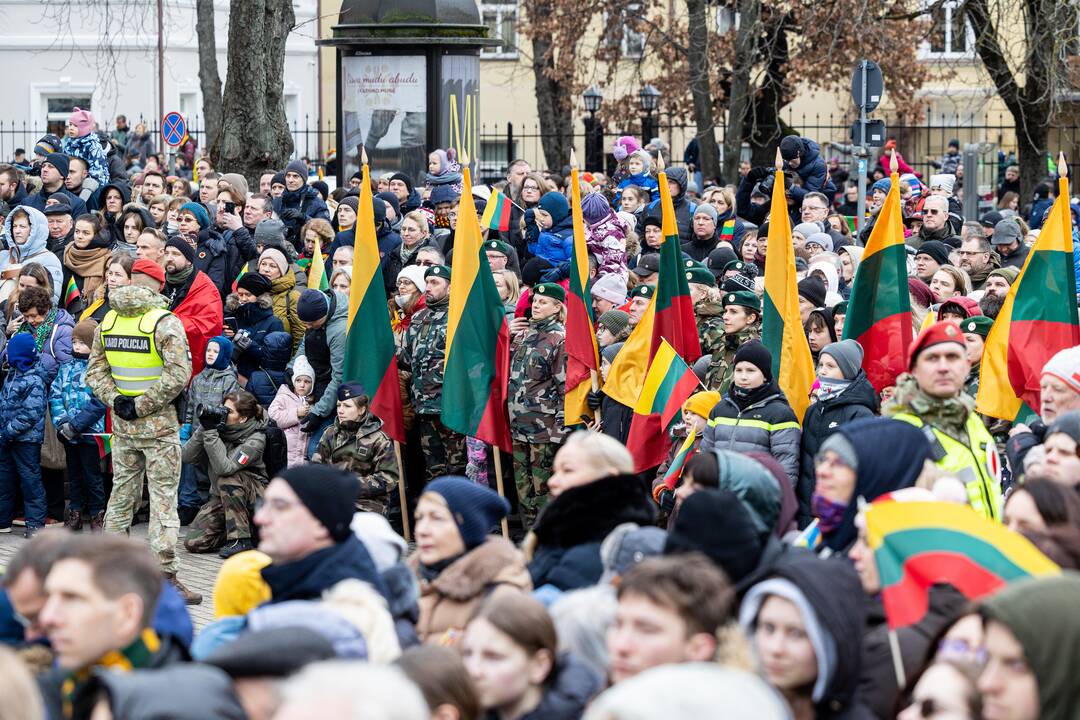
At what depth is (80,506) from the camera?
11.6m

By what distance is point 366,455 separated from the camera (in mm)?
11078

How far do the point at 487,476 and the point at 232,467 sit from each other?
1.59m

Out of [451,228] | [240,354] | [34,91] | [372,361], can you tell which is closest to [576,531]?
[372,361]

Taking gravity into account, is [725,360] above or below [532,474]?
above

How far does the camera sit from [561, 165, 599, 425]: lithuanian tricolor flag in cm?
1067

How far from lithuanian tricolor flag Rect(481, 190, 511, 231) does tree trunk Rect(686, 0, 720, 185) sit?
1087 centimetres

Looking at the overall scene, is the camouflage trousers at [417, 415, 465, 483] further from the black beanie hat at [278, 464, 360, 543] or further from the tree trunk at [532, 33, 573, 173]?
the tree trunk at [532, 33, 573, 173]

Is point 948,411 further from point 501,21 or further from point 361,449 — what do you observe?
point 501,21

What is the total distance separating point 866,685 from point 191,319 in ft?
23.9

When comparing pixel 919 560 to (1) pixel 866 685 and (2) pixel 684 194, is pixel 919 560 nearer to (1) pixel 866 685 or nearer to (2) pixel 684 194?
(1) pixel 866 685

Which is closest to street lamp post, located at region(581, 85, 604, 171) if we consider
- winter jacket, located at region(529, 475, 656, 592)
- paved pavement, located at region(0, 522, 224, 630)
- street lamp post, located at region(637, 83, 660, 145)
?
street lamp post, located at region(637, 83, 660, 145)

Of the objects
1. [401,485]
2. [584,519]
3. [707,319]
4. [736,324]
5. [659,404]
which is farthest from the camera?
[401,485]

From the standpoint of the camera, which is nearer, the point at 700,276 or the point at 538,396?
the point at 538,396

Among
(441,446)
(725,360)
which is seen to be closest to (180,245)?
(441,446)
